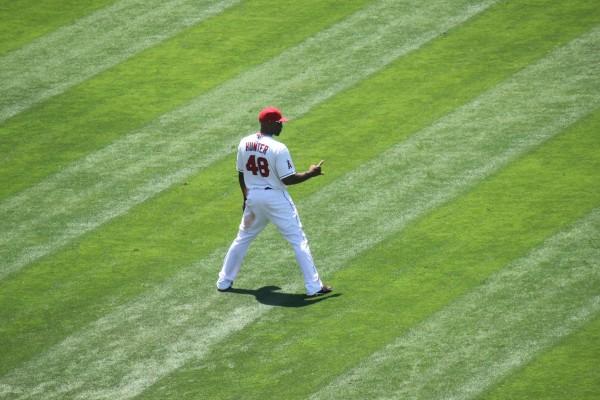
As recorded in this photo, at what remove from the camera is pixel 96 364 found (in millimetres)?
8852

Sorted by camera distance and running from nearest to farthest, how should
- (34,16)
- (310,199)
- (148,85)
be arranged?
(310,199) < (148,85) < (34,16)

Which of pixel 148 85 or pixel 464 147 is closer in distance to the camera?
pixel 464 147

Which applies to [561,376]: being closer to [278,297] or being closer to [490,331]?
[490,331]

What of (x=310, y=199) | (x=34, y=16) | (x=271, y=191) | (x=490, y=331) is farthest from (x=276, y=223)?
(x=34, y=16)

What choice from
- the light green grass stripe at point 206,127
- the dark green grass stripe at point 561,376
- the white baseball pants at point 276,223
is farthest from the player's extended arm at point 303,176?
the light green grass stripe at point 206,127

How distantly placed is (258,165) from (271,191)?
0.28m

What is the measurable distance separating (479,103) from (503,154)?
4.27 ft

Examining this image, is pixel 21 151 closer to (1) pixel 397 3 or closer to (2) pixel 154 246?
(2) pixel 154 246

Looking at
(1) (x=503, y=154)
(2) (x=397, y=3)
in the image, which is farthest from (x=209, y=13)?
(1) (x=503, y=154)

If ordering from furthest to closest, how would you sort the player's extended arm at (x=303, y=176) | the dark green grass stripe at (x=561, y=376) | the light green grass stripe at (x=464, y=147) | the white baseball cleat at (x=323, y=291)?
the light green grass stripe at (x=464, y=147), the white baseball cleat at (x=323, y=291), the player's extended arm at (x=303, y=176), the dark green grass stripe at (x=561, y=376)

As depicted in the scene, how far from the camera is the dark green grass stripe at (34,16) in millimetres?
15562

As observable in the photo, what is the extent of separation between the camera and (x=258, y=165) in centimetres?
969

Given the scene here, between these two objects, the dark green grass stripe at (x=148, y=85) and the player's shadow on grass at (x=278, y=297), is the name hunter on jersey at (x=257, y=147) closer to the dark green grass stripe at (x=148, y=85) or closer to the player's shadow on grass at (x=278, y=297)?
the player's shadow on grass at (x=278, y=297)

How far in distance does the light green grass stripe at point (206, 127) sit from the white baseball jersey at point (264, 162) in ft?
7.75
